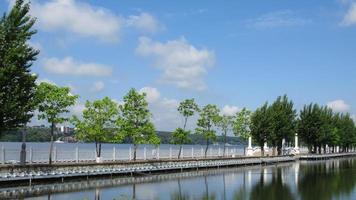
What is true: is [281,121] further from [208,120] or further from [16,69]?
[16,69]

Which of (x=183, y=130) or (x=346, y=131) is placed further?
(x=346, y=131)

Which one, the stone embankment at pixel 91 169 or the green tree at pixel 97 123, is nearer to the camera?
the stone embankment at pixel 91 169

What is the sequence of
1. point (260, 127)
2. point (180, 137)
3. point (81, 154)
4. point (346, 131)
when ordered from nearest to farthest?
point (81, 154), point (180, 137), point (260, 127), point (346, 131)

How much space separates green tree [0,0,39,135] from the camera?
3388 cm

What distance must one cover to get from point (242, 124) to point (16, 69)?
58.4 meters

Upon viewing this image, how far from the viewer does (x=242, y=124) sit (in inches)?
3460

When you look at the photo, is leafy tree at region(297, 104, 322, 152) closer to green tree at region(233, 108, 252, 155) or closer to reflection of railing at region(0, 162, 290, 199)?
green tree at region(233, 108, 252, 155)

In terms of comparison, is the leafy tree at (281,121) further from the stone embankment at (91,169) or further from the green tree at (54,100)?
the green tree at (54,100)

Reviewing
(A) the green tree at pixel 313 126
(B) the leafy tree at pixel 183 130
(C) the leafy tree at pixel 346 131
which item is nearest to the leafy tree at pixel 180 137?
(B) the leafy tree at pixel 183 130

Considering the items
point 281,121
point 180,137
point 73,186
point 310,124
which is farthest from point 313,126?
point 73,186

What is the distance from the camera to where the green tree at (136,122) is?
5512cm

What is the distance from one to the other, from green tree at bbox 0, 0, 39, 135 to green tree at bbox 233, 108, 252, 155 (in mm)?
53739

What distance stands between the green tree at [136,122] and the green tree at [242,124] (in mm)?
31971

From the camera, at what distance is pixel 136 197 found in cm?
3397
